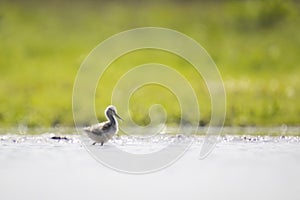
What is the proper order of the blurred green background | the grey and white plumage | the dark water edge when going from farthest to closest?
the blurred green background, the dark water edge, the grey and white plumage

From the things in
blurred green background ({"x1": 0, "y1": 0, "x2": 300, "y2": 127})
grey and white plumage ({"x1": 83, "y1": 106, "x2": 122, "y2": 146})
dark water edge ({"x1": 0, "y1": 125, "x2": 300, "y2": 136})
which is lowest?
grey and white plumage ({"x1": 83, "y1": 106, "x2": 122, "y2": 146})

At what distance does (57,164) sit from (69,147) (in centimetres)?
133

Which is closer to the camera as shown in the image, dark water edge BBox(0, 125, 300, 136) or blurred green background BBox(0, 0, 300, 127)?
dark water edge BBox(0, 125, 300, 136)

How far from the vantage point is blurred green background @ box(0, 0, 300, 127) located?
17.2 meters

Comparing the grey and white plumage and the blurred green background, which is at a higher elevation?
the blurred green background

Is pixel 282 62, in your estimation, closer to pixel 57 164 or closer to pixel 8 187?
pixel 57 164

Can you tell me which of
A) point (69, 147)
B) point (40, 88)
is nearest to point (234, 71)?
point (40, 88)

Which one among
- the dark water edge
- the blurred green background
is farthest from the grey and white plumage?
the blurred green background

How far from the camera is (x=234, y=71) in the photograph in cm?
2045

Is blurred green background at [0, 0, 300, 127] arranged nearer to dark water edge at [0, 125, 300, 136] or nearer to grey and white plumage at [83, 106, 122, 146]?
dark water edge at [0, 125, 300, 136]

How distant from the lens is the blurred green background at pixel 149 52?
17188 mm

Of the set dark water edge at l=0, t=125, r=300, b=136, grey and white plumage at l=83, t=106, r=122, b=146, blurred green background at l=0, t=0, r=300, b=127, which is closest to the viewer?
grey and white plumage at l=83, t=106, r=122, b=146

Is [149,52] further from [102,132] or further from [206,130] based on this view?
[102,132]

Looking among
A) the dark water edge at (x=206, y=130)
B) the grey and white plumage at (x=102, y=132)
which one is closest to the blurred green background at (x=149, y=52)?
the dark water edge at (x=206, y=130)
